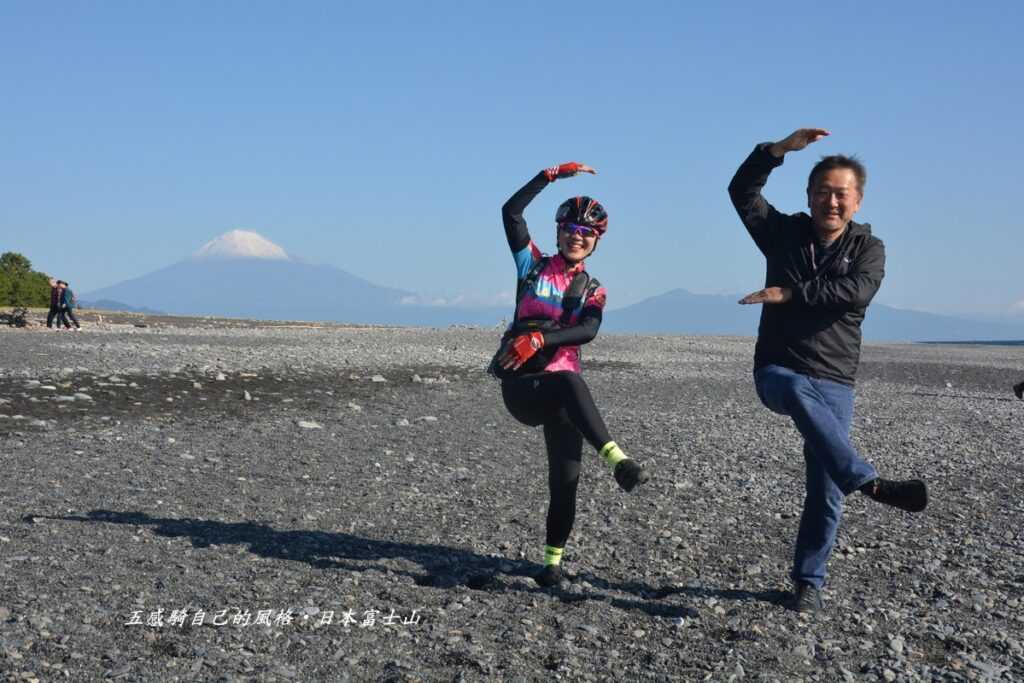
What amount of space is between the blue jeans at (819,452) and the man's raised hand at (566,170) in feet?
6.14

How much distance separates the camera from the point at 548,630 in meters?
5.82

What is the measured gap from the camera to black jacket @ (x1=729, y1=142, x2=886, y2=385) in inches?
233

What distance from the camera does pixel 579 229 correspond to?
6.58 metres

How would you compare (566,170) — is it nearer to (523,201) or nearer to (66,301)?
(523,201)

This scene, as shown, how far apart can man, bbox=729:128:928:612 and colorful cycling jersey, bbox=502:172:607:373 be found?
44.9 inches

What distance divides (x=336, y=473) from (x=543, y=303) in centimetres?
503

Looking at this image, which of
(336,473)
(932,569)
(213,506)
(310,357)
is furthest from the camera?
(310,357)

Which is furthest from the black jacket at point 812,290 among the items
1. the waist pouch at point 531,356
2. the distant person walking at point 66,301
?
the distant person walking at point 66,301

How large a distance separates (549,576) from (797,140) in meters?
3.35

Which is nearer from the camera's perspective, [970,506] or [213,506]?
[213,506]

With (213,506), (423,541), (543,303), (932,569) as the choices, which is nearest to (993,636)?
(932,569)

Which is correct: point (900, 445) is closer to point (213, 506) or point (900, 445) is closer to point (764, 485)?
point (764, 485)

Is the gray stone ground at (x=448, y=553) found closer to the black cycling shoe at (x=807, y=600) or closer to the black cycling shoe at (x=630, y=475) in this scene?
the black cycling shoe at (x=807, y=600)

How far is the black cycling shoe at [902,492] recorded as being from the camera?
538 centimetres
